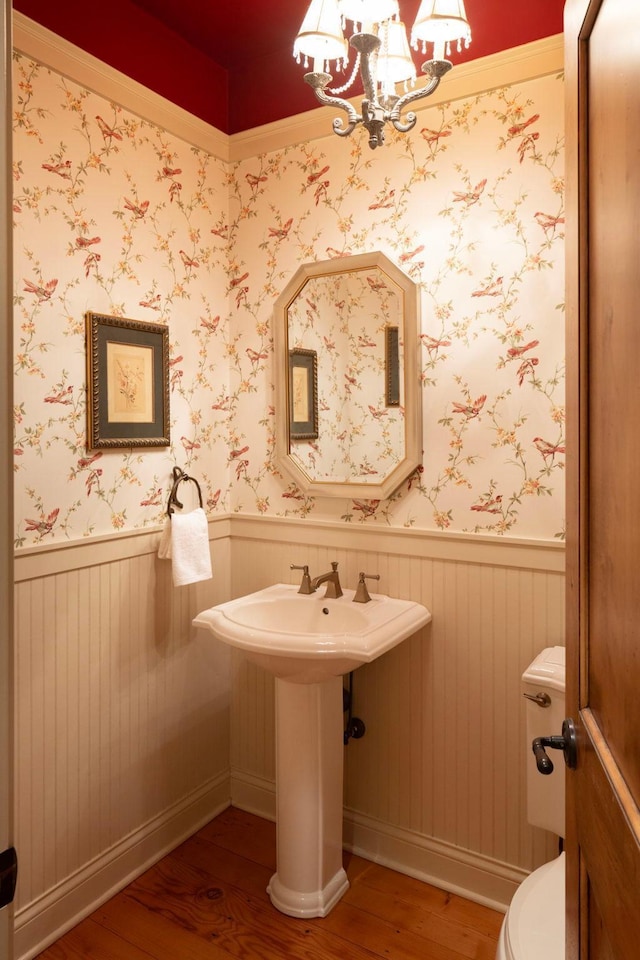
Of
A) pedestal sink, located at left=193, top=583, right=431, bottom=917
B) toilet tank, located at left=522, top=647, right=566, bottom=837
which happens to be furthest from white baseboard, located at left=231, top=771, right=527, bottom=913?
toilet tank, located at left=522, top=647, right=566, bottom=837

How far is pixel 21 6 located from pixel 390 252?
48.7 inches

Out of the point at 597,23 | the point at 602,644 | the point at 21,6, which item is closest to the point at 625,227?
the point at 597,23

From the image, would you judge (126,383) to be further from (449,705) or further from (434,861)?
(434,861)

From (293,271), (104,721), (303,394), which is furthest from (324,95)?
(104,721)

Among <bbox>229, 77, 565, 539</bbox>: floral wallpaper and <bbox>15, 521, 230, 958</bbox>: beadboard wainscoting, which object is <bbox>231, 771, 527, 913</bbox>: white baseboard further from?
<bbox>229, 77, 565, 539</bbox>: floral wallpaper

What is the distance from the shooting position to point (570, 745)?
0.99m

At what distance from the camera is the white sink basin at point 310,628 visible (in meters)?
1.79

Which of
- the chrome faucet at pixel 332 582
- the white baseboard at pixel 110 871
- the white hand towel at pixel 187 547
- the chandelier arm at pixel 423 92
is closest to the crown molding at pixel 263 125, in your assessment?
the chandelier arm at pixel 423 92

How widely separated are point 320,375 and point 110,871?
1.76 meters

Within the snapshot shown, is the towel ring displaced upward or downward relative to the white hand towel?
upward

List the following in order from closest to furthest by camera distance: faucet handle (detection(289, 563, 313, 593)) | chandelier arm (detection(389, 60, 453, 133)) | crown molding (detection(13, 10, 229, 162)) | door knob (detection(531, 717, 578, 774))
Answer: door knob (detection(531, 717, 578, 774)) < chandelier arm (detection(389, 60, 453, 133)) < crown molding (detection(13, 10, 229, 162)) < faucet handle (detection(289, 563, 313, 593))

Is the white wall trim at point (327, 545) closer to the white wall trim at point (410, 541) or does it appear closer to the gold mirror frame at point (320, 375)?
the white wall trim at point (410, 541)

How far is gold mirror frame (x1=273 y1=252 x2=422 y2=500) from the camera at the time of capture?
2.14m

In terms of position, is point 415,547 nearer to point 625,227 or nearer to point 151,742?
point 151,742
